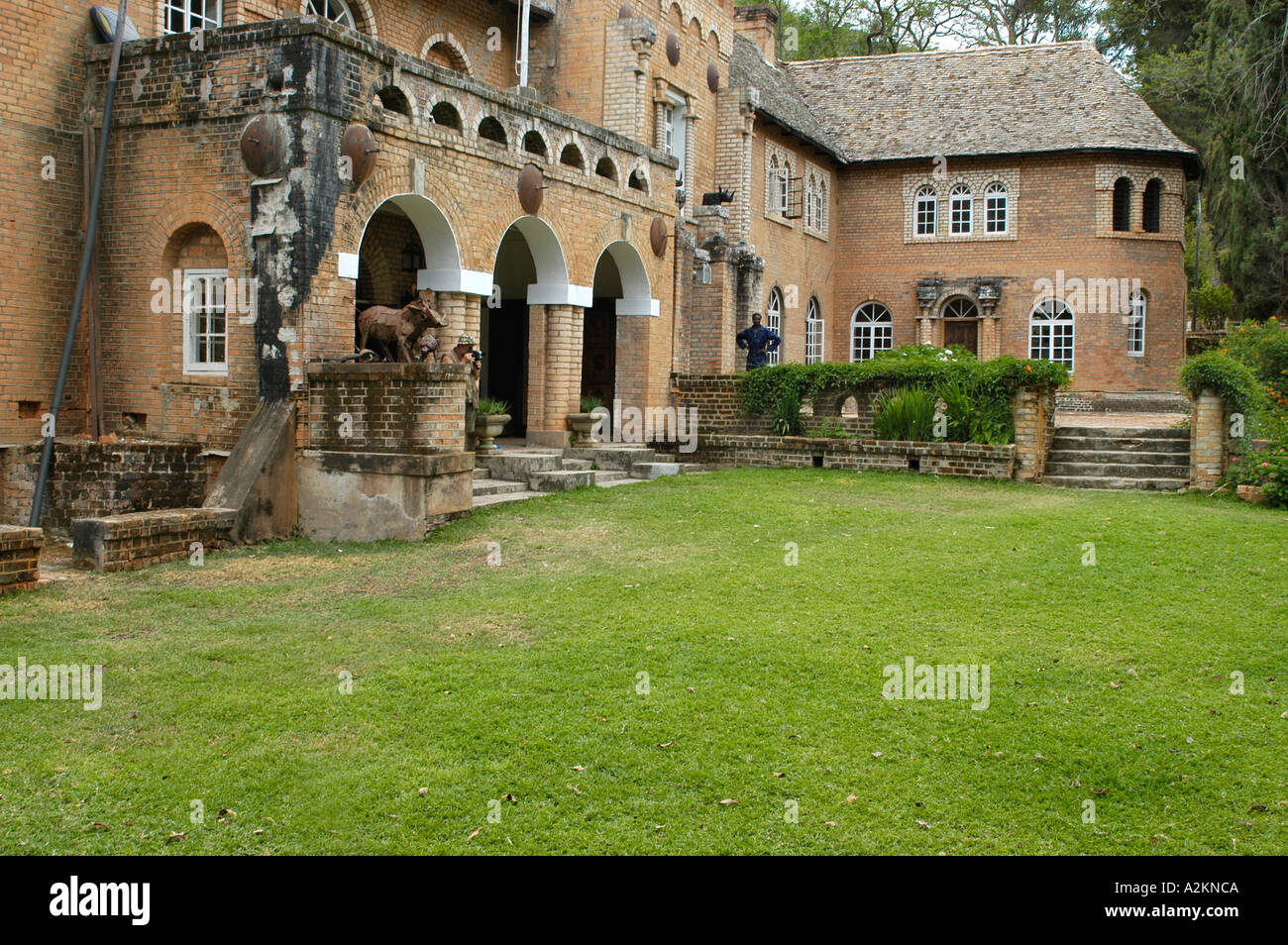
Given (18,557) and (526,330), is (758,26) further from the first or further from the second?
(18,557)

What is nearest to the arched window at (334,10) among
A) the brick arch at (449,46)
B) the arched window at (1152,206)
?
the brick arch at (449,46)

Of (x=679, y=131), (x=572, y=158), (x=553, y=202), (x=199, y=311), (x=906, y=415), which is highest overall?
(x=679, y=131)

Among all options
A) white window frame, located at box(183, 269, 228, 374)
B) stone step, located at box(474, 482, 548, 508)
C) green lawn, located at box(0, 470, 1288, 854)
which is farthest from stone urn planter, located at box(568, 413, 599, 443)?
green lawn, located at box(0, 470, 1288, 854)

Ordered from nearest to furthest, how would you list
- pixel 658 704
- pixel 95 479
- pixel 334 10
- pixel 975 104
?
pixel 658 704
pixel 95 479
pixel 334 10
pixel 975 104

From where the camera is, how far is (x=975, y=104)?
32000 mm

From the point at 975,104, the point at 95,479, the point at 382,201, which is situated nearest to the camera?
the point at 95,479

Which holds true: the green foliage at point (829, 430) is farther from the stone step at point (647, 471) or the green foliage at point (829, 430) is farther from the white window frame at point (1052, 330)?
the white window frame at point (1052, 330)

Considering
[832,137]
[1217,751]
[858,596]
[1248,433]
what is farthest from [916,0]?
[1217,751]

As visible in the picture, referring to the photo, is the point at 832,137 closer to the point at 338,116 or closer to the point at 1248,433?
the point at 1248,433

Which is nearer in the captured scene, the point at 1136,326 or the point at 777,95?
the point at 777,95

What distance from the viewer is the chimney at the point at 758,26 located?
31.4 metres

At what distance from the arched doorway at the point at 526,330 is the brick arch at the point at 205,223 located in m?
4.31

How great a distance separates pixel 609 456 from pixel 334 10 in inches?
300

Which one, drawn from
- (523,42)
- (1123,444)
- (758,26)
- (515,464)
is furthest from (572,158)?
(758,26)
